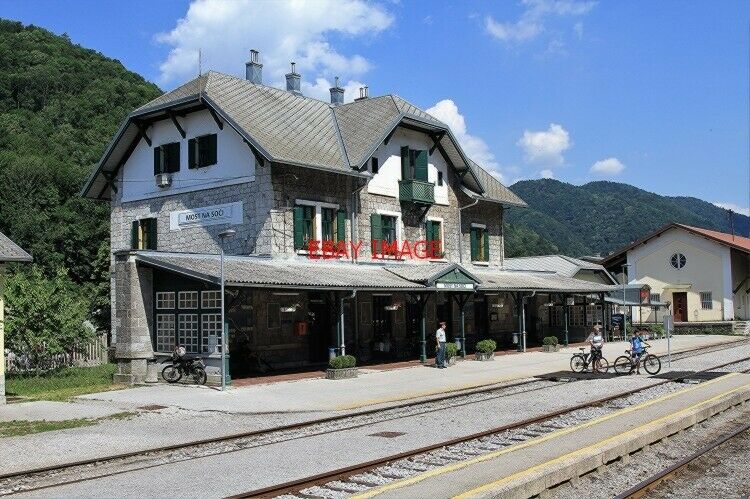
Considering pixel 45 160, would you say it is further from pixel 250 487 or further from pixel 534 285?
pixel 250 487

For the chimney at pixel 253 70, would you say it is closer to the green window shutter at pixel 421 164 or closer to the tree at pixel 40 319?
the green window shutter at pixel 421 164

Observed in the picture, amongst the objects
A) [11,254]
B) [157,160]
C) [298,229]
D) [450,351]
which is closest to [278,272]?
[298,229]

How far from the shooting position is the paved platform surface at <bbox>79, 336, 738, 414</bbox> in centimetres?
1875

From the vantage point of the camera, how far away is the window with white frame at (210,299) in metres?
23.4

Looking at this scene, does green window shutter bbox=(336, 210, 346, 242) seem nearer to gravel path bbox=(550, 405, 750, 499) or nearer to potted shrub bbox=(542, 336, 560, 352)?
potted shrub bbox=(542, 336, 560, 352)

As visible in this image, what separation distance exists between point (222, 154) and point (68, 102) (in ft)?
140

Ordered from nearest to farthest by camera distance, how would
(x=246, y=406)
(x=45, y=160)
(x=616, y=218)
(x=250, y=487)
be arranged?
(x=250, y=487), (x=246, y=406), (x=45, y=160), (x=616, y=218)

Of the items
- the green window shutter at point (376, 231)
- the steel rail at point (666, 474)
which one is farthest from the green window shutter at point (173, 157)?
the steel rail at point (666, 474)

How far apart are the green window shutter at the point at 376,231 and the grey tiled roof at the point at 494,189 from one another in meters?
7.39

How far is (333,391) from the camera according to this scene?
69.7 ft

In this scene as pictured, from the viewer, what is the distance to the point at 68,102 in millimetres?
65625

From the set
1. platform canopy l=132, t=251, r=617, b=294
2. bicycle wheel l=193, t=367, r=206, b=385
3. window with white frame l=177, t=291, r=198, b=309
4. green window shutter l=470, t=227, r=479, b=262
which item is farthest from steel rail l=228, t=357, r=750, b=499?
green window shutter l=470, t=227, r=479, b=262

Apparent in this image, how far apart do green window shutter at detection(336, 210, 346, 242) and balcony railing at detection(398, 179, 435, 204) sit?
3443 mm

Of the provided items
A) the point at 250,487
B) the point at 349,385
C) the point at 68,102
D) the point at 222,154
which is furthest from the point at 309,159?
the point at 68,102
